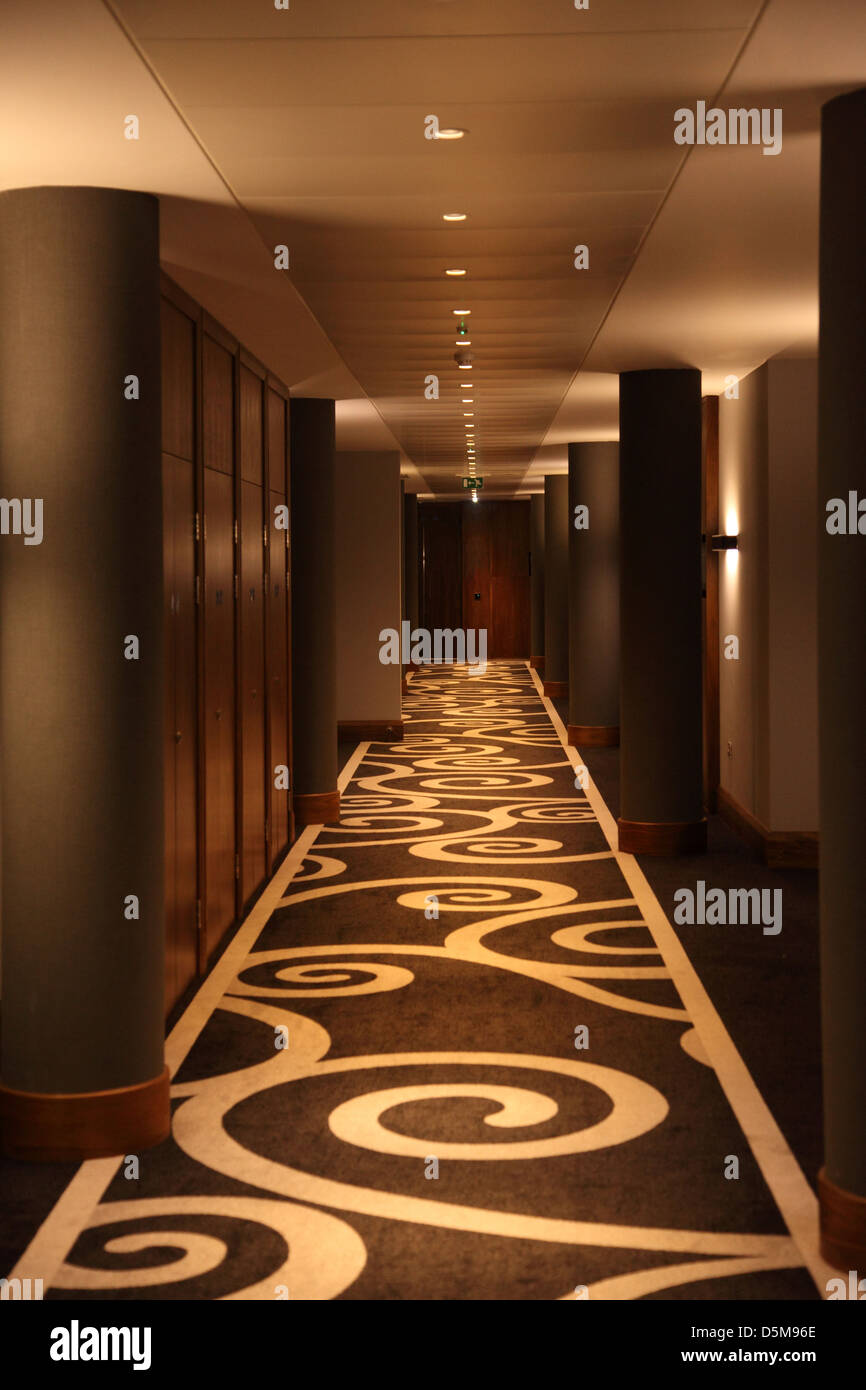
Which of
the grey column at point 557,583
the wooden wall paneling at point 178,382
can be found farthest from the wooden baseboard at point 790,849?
the grey column at point 557,583

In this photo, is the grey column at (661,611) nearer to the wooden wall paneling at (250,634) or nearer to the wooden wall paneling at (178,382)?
the wooden wall paneling at (250,634)

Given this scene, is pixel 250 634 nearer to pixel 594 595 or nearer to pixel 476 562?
pixel 594 595

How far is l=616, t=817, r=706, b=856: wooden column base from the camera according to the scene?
31.0 feet

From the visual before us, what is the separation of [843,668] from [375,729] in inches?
470

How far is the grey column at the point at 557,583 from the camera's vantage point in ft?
64.6

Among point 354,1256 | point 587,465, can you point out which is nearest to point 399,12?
point 354,1256

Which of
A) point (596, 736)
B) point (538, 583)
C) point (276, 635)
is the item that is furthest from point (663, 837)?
point (538, 583)

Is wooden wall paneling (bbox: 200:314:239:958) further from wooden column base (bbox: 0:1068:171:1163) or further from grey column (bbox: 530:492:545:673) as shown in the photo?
grey column (bbox: 530:492:545:673)

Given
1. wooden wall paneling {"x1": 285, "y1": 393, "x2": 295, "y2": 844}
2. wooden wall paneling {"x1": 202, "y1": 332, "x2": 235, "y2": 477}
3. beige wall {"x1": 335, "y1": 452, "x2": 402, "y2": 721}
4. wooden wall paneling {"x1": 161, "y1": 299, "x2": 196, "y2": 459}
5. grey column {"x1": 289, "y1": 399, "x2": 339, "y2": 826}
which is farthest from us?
beige wall {"x1": 335, "y1": 452, "x2": 402, "y2": 721}

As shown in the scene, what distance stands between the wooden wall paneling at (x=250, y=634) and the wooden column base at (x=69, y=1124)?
10.2 ft

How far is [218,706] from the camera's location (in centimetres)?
726

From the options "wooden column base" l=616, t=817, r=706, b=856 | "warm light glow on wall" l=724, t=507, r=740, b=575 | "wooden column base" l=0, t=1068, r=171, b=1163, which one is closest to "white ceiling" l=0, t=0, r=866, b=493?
"warm light glow on wall" l=724, t=507, r=740, b=575

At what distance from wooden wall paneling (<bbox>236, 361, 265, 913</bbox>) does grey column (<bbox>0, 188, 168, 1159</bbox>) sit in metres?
3.04
